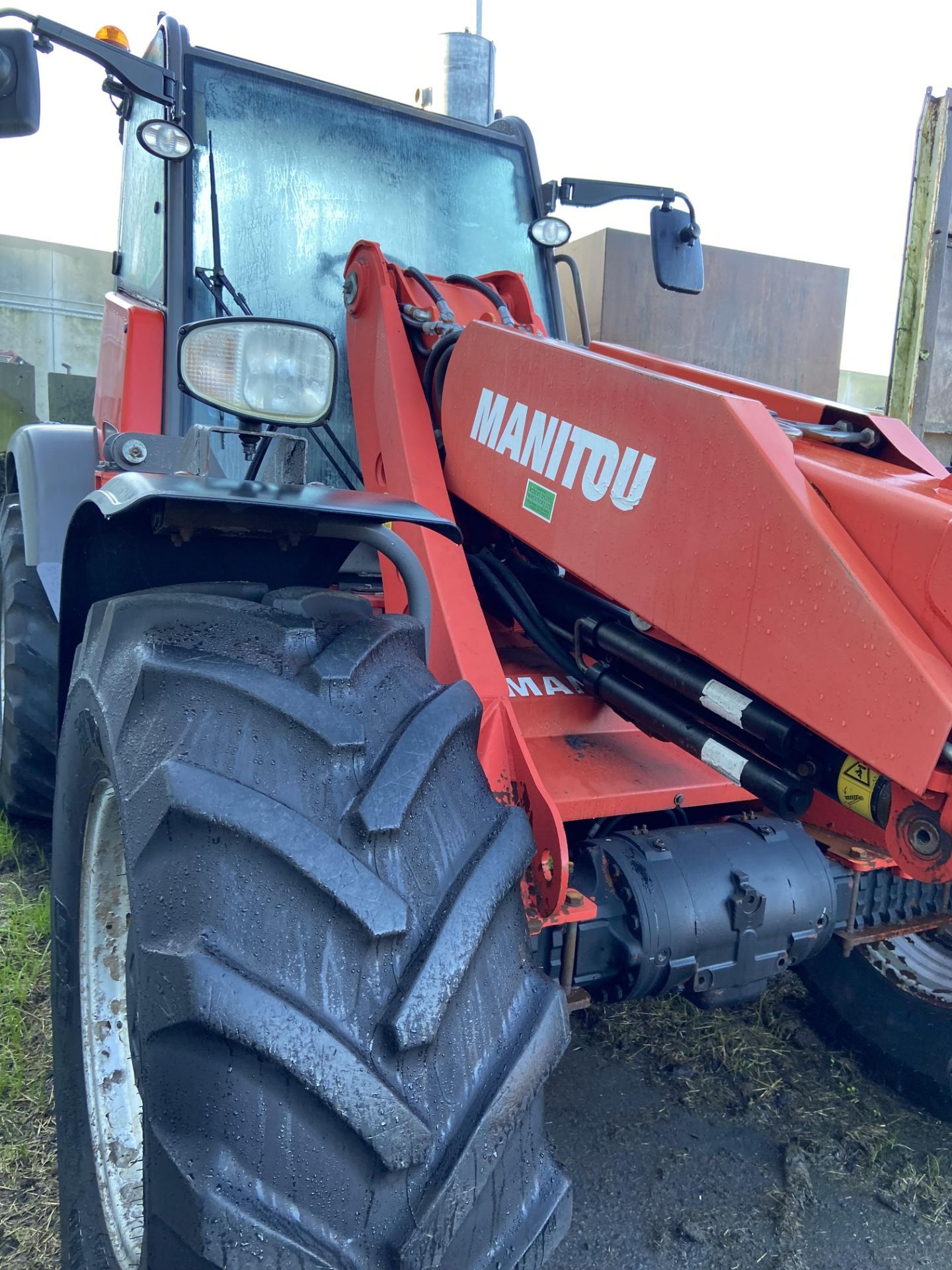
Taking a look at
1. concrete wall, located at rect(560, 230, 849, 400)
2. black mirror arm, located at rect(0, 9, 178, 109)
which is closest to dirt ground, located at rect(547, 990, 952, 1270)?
black mirror arm, located at rect(0, 9, 178, 109)

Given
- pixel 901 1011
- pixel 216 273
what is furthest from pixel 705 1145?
pixel 216 273

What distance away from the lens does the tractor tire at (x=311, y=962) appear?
993mm

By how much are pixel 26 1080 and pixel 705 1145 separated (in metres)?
1.51

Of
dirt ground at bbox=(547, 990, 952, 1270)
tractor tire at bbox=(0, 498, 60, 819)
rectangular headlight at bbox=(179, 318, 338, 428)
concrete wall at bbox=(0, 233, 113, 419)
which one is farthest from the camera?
concrete wall at bbox=(0, 233, 113, 419)

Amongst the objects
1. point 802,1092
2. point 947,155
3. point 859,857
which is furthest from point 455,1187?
point 947,155

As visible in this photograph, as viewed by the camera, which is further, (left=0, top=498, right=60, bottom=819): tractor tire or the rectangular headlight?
(left=0, top=498, right=60, bottom=819): tractor tire

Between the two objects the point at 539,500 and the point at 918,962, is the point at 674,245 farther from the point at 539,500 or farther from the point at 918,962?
the point at 918,962

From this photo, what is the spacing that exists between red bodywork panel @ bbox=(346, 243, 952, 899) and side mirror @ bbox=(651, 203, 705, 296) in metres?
0.56

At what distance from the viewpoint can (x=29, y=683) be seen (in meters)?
2.89

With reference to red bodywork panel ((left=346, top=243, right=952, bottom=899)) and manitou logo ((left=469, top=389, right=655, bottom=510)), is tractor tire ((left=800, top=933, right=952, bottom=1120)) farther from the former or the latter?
manitou logo ((left=469, top=389, right=655, bottom=510))

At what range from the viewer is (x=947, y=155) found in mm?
3998

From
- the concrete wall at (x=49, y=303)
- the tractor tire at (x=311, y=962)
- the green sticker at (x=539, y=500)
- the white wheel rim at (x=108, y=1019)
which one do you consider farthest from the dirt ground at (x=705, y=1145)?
the concrete wall at (x=49, y=303)

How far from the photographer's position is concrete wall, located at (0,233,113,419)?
15.1 m

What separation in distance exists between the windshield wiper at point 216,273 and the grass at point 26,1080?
178cm
